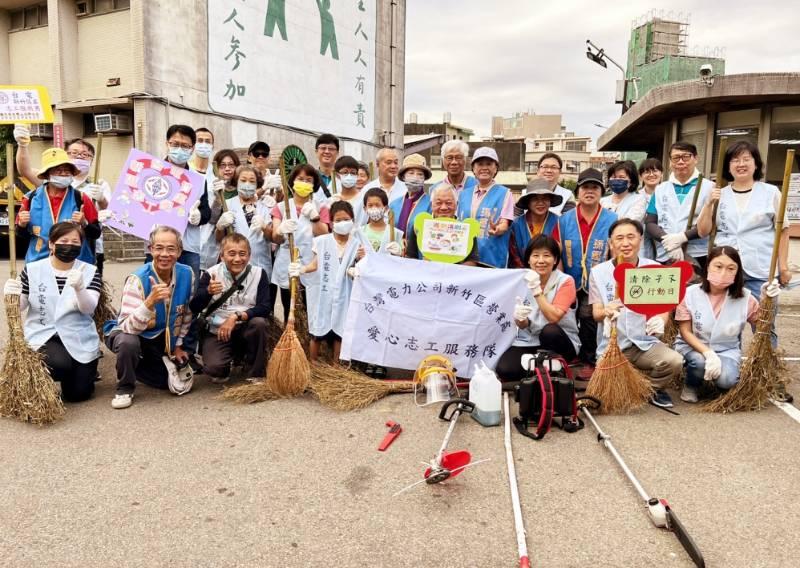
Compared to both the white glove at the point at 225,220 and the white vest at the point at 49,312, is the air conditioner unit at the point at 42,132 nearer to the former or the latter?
the white glove at the point at 225,220

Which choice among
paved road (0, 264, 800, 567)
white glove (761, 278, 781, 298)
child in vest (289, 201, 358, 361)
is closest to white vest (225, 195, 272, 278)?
child in vest (289, 201, 358, 361)

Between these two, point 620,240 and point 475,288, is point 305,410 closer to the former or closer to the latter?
point 475,288

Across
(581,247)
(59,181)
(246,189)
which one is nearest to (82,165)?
(59,181)

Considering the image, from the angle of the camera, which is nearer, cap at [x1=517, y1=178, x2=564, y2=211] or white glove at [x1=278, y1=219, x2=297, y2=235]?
cap at [x1=517, y1=178, x2=564, y2=211]

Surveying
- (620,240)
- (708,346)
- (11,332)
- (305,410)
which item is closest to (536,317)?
(620,240)

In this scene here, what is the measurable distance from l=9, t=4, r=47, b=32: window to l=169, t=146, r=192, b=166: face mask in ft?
48.2

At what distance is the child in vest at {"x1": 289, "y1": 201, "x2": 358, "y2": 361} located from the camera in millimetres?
4812

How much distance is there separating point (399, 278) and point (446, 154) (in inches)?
44.7

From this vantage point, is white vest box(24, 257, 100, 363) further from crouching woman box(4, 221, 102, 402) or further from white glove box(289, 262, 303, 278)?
white glove box(289, 262, 303, 278)

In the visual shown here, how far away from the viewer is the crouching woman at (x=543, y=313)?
4.26 metres

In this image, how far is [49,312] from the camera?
4125 millimetres

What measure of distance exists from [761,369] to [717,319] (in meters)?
0.42

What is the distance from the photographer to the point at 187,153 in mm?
4973

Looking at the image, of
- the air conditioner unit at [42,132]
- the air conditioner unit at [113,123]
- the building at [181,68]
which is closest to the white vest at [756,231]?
the building at [181,68]
